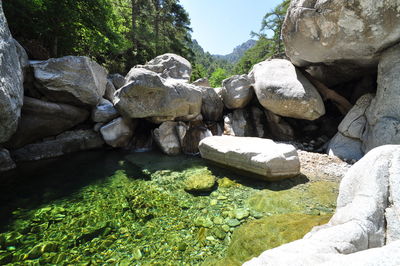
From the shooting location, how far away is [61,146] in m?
7.74

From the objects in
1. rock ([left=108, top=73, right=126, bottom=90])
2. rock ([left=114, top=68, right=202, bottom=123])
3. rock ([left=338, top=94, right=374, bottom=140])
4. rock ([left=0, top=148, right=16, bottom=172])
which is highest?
rock ([left=108, top=73, right=126, bottom=90])

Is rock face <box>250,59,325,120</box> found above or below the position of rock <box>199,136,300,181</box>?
above

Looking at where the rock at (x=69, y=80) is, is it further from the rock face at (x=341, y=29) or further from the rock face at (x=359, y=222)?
the rock face at (x=359, y=222)

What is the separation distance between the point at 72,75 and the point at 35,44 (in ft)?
14.1

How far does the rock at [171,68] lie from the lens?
440 inches

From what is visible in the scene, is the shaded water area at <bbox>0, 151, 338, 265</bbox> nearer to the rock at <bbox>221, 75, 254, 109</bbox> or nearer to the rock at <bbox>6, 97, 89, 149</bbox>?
the rock at <bbox>6, 97, 89, 149</bbox>

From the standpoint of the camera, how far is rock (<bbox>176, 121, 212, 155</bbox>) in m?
8.25

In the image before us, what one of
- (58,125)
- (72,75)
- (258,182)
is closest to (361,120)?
(258,182)

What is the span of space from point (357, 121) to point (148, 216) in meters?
7.28

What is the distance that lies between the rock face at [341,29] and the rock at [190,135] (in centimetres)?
500

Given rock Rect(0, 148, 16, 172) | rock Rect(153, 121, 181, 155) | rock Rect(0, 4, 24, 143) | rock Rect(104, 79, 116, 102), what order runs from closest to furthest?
rock Rect(0, 4, 24, 143) < rock Rect(0, 148, 16, 172) < rock Rect(153, 121, 181, 155) < rock Rect(104, 79, 116, 102)

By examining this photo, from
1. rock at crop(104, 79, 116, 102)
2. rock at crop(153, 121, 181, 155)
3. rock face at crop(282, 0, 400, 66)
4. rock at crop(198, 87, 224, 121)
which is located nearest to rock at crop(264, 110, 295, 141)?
rock at crop(198, 87, 224, 121)

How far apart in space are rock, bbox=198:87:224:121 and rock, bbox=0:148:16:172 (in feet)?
24.4

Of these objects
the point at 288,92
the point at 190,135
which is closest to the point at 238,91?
the point at 288,92
